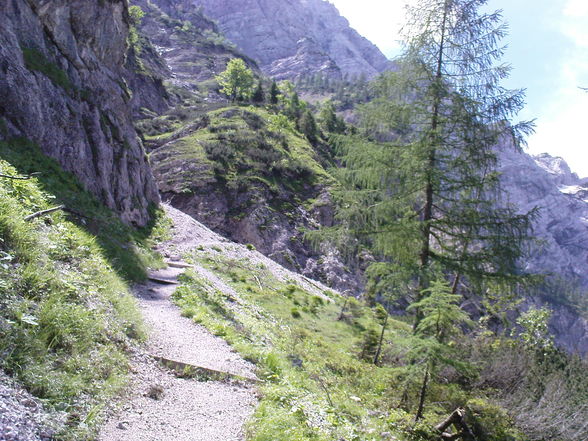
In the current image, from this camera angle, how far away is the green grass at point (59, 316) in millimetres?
3438

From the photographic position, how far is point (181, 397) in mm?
4891

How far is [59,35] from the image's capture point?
1808cm

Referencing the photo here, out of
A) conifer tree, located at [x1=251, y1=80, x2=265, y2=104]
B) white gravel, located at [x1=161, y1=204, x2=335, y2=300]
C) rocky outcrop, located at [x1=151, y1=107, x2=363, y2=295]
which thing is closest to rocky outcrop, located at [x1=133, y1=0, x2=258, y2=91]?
conifer tree, located at [x1=251, y1=80, x2=265, y2=104]

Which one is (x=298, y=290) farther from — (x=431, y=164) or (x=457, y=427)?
(x=457, y=427)

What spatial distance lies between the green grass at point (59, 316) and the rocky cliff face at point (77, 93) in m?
8.20

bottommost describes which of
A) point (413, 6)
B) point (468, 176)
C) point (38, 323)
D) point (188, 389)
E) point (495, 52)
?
point (188, 389)

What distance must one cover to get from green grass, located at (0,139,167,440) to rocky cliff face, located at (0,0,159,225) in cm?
820

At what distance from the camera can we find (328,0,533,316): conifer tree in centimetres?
859

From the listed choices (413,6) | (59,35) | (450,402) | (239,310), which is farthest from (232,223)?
(450,402)

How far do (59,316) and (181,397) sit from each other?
193cm

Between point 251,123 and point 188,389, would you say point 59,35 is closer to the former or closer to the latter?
point 188,389

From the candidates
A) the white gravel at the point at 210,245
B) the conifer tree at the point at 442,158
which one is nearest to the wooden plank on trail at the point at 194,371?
the conifer tree at the point at 442,158

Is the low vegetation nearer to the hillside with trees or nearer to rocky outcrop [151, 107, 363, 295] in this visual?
the hillside with trees

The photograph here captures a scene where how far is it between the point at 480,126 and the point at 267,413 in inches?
318
